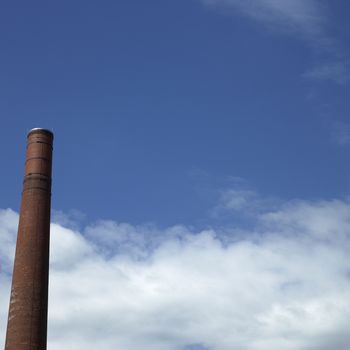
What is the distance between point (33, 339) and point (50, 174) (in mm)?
6084

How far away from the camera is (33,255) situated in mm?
20078

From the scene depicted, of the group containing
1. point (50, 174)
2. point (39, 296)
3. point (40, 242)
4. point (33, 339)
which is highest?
point (50, 174)

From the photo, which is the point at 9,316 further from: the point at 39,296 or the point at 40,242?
the point at 40,242

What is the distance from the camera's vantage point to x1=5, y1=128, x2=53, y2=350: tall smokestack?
19.0 metres

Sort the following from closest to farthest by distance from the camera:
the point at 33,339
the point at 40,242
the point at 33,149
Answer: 1. the point at 33,339
2. the point at 40,242
3. the point at 33,149

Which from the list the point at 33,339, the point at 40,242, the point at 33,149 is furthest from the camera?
the point at 33,149

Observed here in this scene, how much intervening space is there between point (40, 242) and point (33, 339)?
10.8 ft

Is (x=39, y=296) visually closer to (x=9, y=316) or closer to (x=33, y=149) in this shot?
(x=9, y=316)

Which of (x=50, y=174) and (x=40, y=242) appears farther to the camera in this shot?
(x=50, y=174)

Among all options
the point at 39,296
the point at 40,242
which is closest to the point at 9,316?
the point at 39,296

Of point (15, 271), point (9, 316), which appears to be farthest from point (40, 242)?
point (9, 316)

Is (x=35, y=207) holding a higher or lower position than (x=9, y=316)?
higher

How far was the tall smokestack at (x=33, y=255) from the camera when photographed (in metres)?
19.0

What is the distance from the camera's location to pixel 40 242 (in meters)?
20.4
